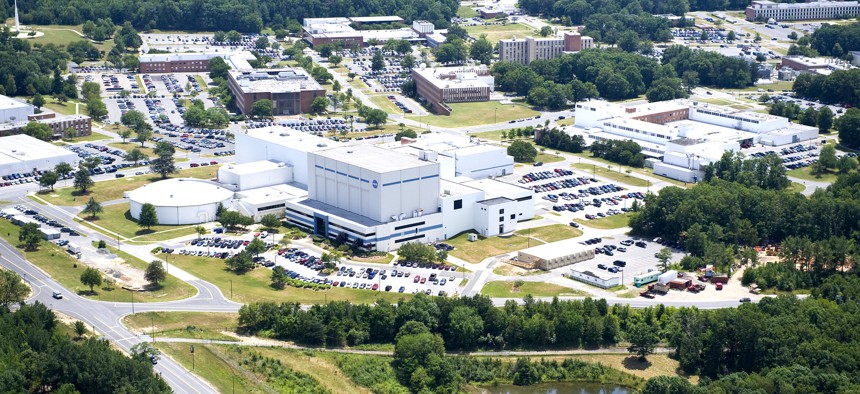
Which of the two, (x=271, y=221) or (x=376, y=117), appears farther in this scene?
(x=376, y=117)

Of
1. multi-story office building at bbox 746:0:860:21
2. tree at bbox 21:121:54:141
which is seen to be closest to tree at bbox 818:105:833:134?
multi-story office building at bbox 746:0:860:21

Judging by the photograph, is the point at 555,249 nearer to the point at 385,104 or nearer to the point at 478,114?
the point at 478,114

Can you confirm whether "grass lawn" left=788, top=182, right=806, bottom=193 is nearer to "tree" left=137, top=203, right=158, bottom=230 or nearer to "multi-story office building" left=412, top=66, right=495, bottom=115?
"multi-story office building" left=412, top=66, right=495, bottom=115

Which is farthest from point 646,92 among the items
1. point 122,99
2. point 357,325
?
point 357,325

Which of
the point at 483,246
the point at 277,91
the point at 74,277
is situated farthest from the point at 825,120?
the point at 74,277

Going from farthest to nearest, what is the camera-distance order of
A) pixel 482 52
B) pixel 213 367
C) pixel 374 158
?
pixel 482 52 → pixel 374 158 → pixel 213 367

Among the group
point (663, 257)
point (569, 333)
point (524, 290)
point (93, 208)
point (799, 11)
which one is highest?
point (799, 11)

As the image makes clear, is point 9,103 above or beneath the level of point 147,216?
above
